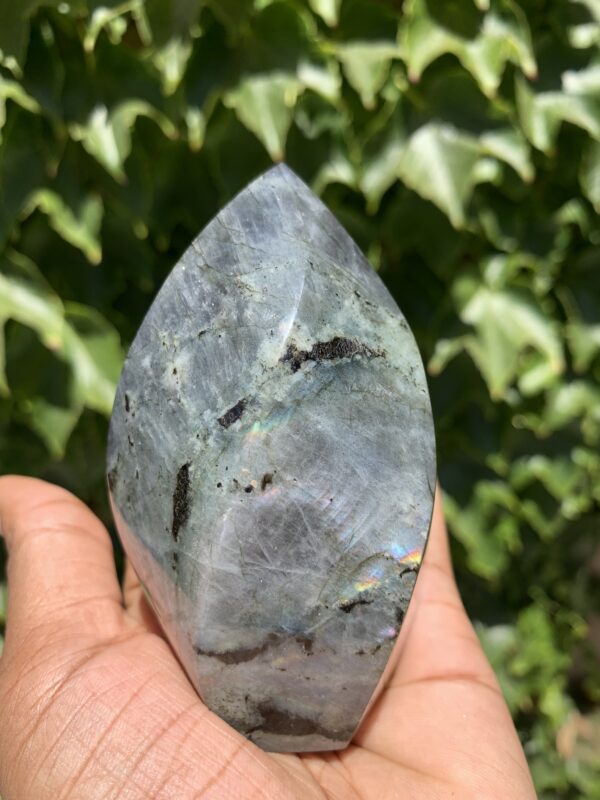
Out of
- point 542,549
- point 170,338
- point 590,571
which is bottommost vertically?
point 590,571

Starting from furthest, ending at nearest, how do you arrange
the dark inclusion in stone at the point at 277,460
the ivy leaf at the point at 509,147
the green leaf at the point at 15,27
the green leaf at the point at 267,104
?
the ivy leaf at the point at 509,147 < the green leaf at the point at 267,104 < the green leaf at the point at 15,27 < the dark inclusion in stone at the point at 277,460

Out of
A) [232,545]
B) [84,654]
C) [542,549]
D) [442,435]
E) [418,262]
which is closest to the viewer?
[232,545]

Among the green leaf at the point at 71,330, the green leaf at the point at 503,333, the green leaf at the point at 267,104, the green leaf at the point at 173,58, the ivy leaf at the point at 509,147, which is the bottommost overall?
the green leaf at the point at 503,333

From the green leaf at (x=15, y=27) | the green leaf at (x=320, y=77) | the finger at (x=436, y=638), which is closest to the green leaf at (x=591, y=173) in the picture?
the green leaf at (x=320, y=77)

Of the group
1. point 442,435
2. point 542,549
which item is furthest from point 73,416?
point 542,549

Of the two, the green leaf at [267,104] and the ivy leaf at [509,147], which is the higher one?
the green leaf at [267,104]

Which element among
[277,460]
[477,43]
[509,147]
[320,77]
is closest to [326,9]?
[320,77]

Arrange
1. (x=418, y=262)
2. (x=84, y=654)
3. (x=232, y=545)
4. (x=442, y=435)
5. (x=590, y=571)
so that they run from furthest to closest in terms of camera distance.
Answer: (x=590, y=571) < (x=442, y=435) < (x=418, y=262) < (x=84, y=654) < (x=232, y=545)

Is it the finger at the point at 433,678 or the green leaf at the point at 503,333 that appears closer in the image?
the finger at the point at 433,678

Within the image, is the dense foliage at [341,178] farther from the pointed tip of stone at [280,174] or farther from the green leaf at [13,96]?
the pointed tip of stone at [280,174]

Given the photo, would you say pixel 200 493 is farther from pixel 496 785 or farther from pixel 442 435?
pixel 442 435
